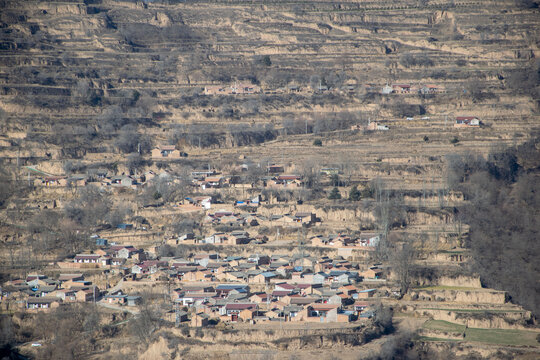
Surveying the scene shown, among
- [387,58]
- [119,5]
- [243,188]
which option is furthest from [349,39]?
[243,188]

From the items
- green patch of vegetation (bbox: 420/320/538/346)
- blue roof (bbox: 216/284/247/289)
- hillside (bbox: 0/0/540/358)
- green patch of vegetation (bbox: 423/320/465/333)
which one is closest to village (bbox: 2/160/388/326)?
blue roof (bbox: 216/284/247/289)

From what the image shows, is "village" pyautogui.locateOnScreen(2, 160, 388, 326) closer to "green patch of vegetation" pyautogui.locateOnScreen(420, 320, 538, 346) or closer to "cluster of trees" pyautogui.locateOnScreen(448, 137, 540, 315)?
"green patch of vegetation" pyautogui.locateOnScreen(420, 320, 538, 346)

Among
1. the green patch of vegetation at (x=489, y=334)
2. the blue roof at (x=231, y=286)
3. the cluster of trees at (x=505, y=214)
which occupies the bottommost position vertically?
the green patch of vegetation at (x=489, y=334)

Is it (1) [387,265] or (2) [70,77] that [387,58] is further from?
(1) [387,265]

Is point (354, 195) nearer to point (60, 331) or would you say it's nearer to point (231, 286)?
point (231, 286)

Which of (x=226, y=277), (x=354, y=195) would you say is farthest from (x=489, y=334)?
(x=354, y=195)

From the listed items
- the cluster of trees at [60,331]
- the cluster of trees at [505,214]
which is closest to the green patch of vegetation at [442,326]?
the cluster of trees at [505,214]

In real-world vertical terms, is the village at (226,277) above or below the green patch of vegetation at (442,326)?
above

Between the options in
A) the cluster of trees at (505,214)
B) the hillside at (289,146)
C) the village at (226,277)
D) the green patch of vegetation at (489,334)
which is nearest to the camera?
the green patch of vegetation at (489,334)

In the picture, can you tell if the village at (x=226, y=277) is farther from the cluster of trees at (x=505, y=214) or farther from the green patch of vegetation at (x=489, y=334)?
the cluster of trees at (x=505, y=214)

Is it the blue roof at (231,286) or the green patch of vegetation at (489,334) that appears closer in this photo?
the green patch of vegetation at (489,334)

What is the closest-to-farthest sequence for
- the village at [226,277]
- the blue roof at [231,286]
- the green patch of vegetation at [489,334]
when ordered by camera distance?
the green patch of vegetation at [489,334]
the village at [226,277]
the blue roof at [231,286]
